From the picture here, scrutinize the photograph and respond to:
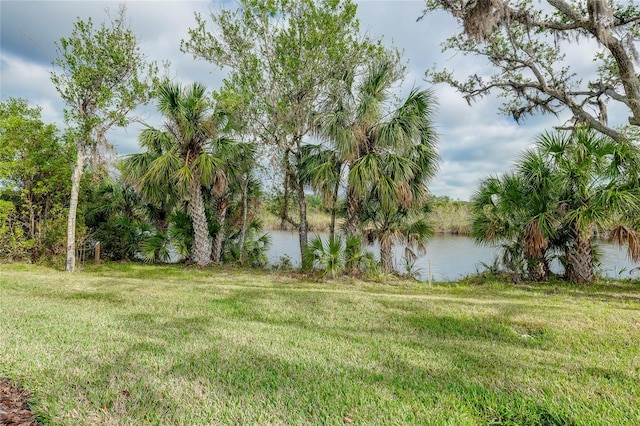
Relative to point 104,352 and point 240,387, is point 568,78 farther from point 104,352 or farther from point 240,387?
point 104,352

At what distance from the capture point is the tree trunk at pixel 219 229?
13.2 m

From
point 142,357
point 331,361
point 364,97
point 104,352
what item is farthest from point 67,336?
point 364,97

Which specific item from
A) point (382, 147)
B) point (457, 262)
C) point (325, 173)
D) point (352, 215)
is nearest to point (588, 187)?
point (382, 147)

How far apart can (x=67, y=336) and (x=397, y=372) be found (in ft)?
12.0

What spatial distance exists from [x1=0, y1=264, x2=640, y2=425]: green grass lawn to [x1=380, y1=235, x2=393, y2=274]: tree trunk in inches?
153

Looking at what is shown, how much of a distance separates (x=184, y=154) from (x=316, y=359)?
10097 millimetres

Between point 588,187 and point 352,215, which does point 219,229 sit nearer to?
point 352,215

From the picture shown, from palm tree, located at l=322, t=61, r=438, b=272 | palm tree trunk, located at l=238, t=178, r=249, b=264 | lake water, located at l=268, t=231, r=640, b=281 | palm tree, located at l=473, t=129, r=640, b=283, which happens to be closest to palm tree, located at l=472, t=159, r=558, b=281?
palm tree, located at l=473, t=129, r=640, b=283

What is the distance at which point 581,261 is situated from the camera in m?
9.03

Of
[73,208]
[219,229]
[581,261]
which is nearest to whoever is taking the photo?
[581,261]

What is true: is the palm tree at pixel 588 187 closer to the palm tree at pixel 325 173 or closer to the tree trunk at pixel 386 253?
the tree trunk at pixel 386 253

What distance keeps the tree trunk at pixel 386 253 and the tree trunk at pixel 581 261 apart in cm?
460

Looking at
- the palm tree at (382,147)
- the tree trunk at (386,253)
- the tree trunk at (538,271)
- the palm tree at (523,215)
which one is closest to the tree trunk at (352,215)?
the palm tree at (382,147)

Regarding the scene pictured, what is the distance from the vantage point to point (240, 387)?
2.95m
